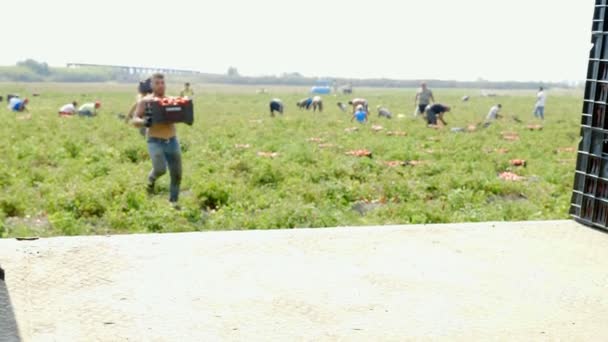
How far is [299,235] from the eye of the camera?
5.00 m

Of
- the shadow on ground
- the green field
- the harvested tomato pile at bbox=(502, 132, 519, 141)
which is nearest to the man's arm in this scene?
the green field

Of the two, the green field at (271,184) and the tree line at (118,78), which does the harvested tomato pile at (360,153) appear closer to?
the green field at (271,184)

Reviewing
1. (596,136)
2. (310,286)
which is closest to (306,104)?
(596,136)

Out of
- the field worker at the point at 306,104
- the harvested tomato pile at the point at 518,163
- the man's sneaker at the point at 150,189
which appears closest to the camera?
the man's sneaker at the point at 150,189

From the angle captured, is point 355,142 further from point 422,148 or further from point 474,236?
point 474,236

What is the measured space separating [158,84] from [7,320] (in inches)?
231

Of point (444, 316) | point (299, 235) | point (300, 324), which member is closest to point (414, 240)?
point (299, 235)

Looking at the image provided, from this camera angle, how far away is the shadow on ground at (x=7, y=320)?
307 centimetres

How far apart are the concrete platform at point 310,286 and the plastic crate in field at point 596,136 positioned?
0.41m

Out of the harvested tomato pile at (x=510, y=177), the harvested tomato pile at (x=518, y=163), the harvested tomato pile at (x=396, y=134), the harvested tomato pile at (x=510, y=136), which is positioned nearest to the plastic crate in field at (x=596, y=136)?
the harvested tomato pile at (x=510, y=177)

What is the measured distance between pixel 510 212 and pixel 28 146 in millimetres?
10834

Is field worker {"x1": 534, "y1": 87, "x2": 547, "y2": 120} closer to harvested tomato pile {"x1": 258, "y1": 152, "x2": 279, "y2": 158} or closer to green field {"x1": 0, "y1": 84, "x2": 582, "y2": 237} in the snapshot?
green field {"x1": 0, "y1": 84, "x2": 582, "y2": 237}

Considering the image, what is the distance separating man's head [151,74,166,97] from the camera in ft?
28.7

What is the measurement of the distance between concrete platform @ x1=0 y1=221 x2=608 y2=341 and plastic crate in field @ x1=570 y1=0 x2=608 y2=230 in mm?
408
